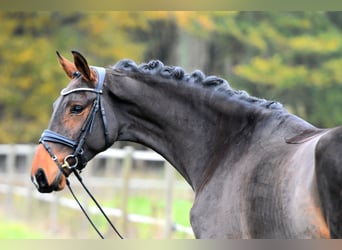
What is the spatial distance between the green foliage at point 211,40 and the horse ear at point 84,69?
33.7ft

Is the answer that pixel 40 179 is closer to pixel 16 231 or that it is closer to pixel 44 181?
pixel 44 181

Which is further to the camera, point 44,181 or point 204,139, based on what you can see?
point 204,139

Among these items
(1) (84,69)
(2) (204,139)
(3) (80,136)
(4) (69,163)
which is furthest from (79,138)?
(2) (204,139)

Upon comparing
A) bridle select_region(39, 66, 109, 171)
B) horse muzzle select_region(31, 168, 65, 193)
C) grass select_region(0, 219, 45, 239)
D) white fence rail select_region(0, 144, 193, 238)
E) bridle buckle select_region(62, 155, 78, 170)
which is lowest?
grass select_region(0, 219, 45, 239)

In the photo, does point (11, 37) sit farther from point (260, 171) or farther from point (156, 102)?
point (260, 171)

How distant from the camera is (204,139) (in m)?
4.09

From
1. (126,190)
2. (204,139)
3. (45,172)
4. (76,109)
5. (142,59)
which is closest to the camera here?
(45,172)

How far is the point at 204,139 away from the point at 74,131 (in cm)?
84

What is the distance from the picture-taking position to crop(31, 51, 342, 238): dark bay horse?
3.26 m

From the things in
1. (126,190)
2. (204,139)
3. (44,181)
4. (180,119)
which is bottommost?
(126,190)

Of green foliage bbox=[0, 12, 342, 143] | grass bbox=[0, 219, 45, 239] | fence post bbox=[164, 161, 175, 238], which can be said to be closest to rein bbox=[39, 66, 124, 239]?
fence post bbox=[164, 161, 175, 238]

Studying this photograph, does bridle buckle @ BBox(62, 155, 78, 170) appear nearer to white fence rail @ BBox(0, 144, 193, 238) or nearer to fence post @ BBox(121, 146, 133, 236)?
white fence rail @ BBox(0, 144, 193, 238)

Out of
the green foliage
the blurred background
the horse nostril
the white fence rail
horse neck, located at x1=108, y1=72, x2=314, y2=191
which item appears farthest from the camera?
the green foliage

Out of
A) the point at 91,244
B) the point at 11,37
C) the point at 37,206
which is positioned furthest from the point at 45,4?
the point at 11,37
